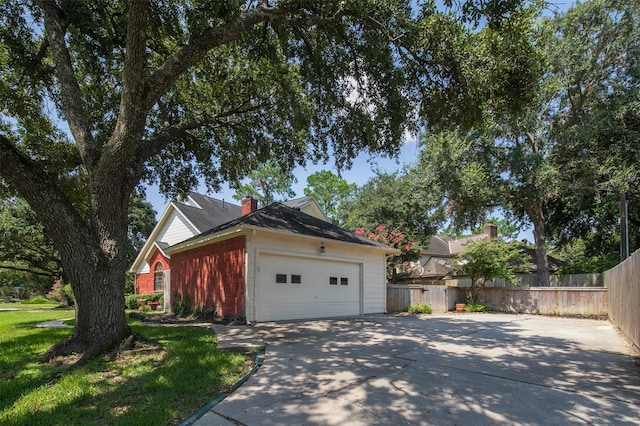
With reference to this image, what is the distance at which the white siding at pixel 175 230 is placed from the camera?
781 inches

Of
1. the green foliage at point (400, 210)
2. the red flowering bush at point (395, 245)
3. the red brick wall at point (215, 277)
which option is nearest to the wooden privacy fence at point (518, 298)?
the red flowering bush at point (395, 245)

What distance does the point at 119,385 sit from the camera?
4.22 m

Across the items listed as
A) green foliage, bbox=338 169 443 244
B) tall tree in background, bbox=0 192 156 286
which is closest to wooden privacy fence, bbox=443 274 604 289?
green foliage, bbox=338 169 443 244

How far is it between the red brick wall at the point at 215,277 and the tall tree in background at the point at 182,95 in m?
2.42

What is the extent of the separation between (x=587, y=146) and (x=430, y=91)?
13.2m

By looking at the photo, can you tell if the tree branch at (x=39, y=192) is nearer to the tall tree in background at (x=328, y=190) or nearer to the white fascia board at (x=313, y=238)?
the white fascia board at (x=313, y=238)

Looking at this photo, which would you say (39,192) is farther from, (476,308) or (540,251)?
(540,251)

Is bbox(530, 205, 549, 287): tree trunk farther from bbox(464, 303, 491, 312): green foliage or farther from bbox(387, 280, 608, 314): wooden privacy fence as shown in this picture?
bbox(464, 303, 491, 312): green foliage

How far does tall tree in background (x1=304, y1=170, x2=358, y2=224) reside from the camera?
121 feet

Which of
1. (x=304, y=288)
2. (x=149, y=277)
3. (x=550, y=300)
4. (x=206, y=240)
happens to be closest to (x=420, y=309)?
(x=550, y=300)

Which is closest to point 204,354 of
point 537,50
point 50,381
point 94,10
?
point 50,381

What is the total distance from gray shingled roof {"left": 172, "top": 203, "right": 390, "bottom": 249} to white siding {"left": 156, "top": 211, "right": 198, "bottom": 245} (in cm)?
786

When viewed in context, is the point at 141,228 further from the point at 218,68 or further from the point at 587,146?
the point at 587,146

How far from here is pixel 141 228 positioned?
31.3m
